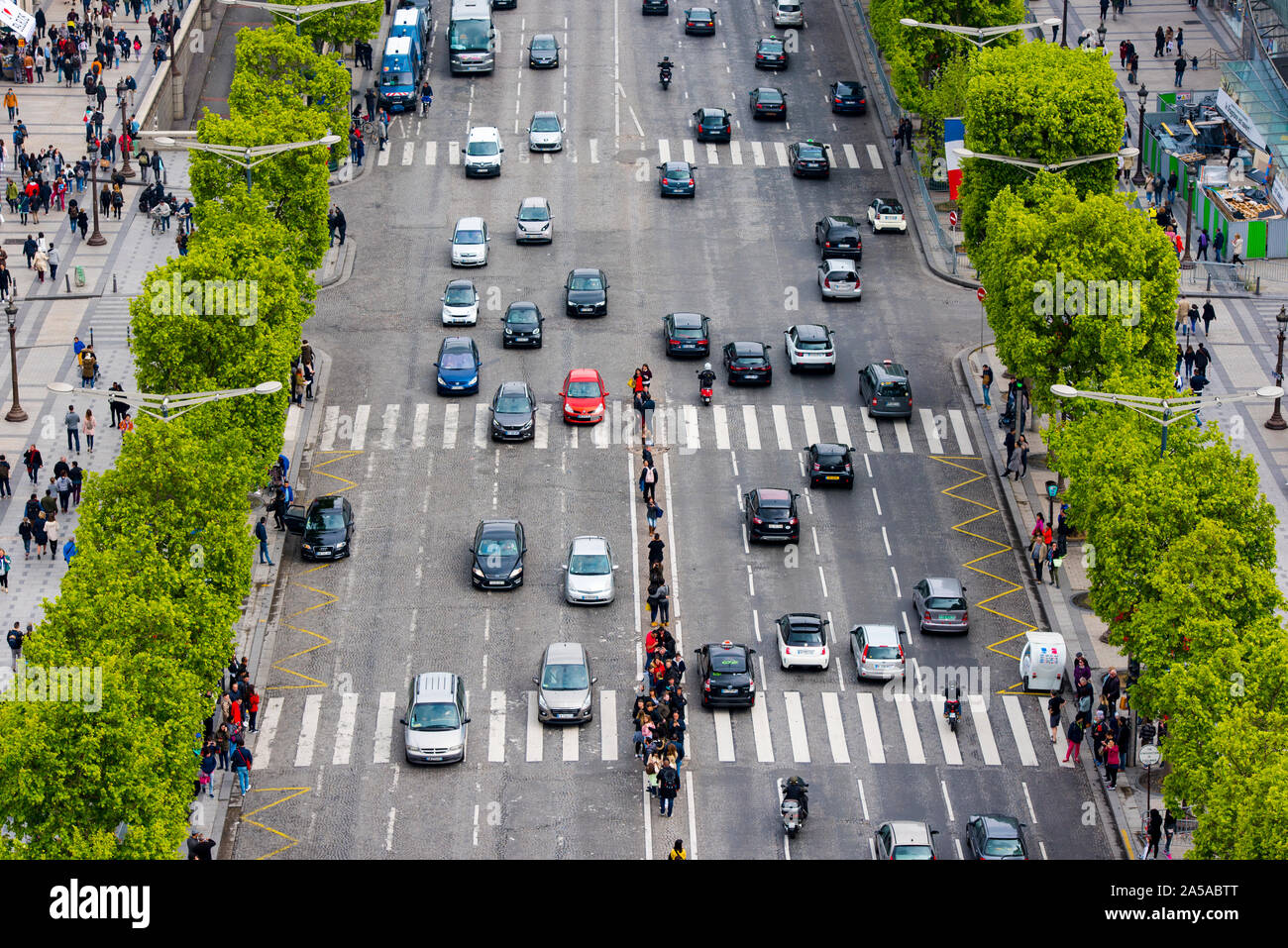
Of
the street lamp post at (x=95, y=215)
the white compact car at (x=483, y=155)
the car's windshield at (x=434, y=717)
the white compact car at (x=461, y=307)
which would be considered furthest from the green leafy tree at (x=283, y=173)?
the car's windshield at (x=434, y=717)

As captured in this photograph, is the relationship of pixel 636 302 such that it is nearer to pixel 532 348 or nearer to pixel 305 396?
pixel 532 348

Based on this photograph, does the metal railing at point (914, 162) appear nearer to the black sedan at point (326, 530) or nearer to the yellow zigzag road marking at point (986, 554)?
the yellow zigzag road marking at point (986, 554)

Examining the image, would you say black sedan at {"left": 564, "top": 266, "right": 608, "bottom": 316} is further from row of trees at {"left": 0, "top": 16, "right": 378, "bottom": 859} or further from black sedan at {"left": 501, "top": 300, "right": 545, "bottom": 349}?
row of trees at {"left": 0, "top": 16, "right": 378, "bottom": 859}

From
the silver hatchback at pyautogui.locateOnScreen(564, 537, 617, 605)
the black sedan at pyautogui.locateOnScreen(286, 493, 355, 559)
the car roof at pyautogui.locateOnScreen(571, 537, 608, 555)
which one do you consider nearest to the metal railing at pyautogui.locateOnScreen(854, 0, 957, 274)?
the car roof at pyautogui.locateOnScreen(571, 537, 608, 555)

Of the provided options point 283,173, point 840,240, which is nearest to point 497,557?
point 283,173

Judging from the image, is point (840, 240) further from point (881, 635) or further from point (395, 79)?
point (881, 635)
